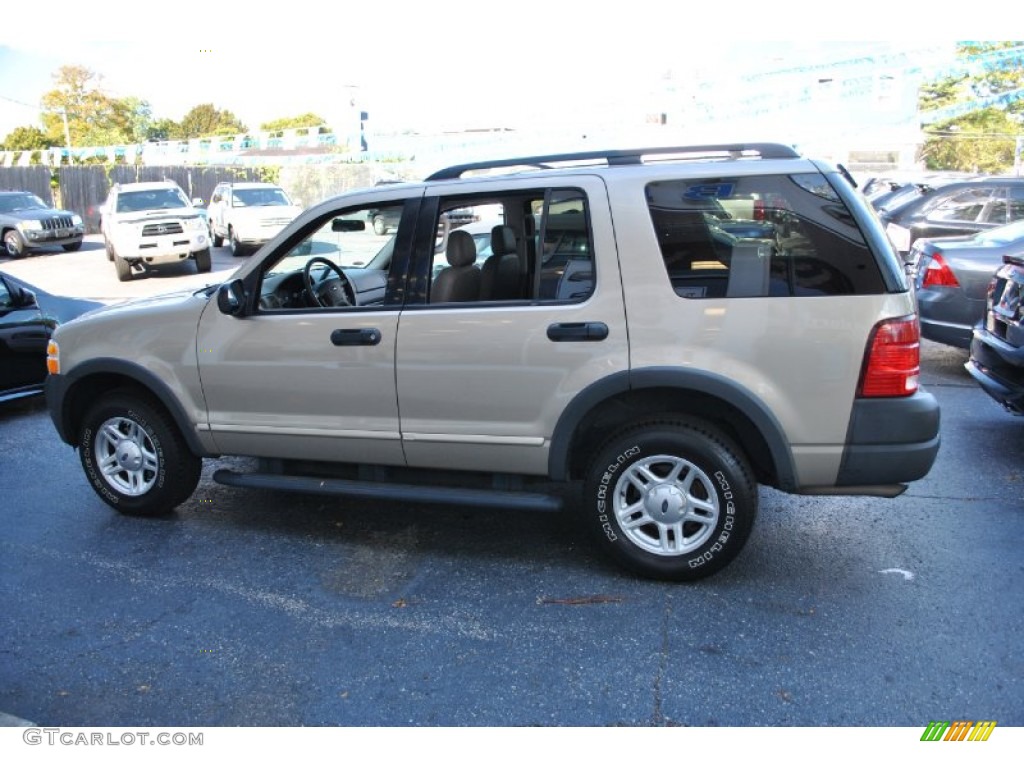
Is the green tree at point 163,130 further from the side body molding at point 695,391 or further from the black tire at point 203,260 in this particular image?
the side body molding at point 695,391

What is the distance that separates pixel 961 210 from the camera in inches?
465

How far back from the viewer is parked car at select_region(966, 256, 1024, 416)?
215 inches

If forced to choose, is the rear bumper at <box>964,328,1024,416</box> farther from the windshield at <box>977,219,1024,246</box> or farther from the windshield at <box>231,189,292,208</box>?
the windshield at <box>231,189,292,208</box>

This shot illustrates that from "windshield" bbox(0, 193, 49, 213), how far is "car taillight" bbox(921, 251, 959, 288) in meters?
23.3

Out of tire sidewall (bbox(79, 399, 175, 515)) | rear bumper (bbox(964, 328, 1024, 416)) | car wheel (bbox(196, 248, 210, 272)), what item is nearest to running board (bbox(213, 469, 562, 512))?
tire sidewall (bbox(79, 399, 175, 515))

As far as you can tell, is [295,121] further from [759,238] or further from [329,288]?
[759,238]

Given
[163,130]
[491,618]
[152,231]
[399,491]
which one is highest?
[163,130]

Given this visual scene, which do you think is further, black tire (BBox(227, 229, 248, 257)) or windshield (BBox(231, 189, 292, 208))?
windshield (BBox(231, 189, 292, 208))

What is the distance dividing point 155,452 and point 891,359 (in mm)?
3751

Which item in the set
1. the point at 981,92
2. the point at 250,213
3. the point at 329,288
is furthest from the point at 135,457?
the point at 981,92

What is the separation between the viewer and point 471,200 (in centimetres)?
425

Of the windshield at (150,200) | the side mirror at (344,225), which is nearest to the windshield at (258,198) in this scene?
the windshield at (150,200)

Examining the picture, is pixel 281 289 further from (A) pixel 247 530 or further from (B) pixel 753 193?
(B) pixel 753 193

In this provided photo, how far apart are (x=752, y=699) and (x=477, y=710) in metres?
0.97
